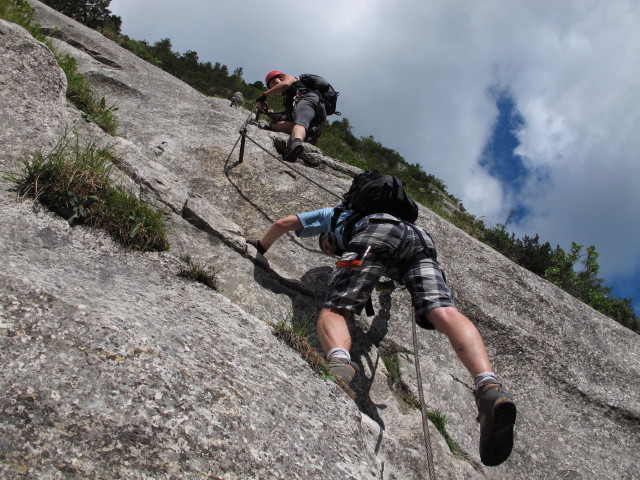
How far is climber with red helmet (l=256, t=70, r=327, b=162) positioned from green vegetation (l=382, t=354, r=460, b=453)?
4.80 meters

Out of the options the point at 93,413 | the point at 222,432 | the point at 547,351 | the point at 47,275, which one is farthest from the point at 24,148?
the point at 547,351

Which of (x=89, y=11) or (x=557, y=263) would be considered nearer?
(x=557, y=263)

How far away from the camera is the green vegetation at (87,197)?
394 centimetres

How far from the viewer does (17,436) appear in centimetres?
213

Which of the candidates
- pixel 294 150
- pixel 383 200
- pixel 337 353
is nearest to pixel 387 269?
pixel 383 200

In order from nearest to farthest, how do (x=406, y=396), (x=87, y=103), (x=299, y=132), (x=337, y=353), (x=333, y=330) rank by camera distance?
(x=337, y=353), (x=333, y=330), (x=406, y=396), (x=87, y=103), (x=299, y=132)

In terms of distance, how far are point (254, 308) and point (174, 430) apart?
2450 millimetres

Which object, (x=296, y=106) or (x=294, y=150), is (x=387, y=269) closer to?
(x=294, y=150)

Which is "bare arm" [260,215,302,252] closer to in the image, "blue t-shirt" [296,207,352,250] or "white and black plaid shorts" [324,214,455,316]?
"blue t-shirt" [296,207,352,250]

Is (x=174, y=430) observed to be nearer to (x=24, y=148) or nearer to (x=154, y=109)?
(x=24, y=148)

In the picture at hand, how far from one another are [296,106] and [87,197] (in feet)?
19.2

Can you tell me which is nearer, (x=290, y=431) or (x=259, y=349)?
(x=290, y=431)

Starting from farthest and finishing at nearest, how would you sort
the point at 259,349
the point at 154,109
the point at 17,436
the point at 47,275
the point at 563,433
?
the point at 154,109, the point at 563,433, the point at 259,349, the point at 47,275, the point at 17,436

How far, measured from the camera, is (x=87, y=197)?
411 centimetres
